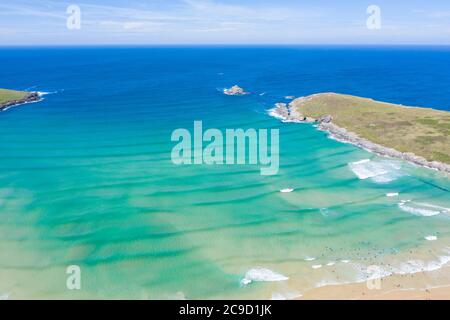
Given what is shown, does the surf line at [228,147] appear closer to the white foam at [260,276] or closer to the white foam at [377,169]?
the white foam at [377,169]

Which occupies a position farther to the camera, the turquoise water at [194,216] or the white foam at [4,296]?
the turquoise water at [194,216]

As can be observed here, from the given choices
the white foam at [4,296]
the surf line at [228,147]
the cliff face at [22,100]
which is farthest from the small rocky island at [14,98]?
the white foam at [4,296]

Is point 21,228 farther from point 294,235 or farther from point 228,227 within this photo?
point 294,235

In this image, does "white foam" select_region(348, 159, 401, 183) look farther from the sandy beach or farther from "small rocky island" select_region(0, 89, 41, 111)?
"small rocky island" select_region(0, 89, 41, 111)

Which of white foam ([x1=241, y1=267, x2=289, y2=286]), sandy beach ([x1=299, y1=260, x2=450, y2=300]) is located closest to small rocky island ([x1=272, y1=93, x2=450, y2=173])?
sandy beach ([x1=299, y1=260, x2=450, y2=300])

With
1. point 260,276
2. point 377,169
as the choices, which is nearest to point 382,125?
point 377,169

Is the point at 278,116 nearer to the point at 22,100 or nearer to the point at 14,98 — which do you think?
the point at 22,100
